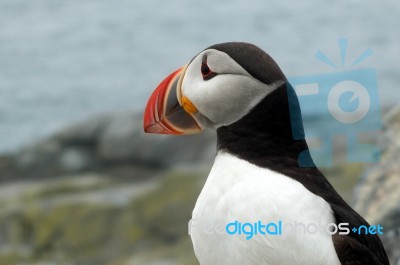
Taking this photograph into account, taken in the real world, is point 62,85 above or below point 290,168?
below

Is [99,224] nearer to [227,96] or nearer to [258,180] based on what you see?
[227,96]

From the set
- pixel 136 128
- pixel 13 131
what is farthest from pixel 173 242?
pixel 13 131

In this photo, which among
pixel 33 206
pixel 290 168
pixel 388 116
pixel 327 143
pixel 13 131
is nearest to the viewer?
pixel 290 168

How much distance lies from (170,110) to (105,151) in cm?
1102

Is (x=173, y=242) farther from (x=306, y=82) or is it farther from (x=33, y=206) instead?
(x=306, y=82)

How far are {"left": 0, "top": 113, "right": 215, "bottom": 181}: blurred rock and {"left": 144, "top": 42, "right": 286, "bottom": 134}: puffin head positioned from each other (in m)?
9.71

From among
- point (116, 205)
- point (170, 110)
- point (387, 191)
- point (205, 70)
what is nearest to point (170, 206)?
point (116, 205)

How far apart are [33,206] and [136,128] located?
3.76 meters

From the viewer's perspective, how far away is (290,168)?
3.24m

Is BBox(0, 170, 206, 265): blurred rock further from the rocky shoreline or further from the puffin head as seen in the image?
the puffin head

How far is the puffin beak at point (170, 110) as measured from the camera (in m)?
3.48

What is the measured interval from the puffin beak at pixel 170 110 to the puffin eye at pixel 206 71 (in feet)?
0.37

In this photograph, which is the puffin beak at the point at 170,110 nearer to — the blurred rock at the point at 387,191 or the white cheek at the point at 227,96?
the white cheek at the point at 227,96

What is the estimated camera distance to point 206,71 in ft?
11.0
